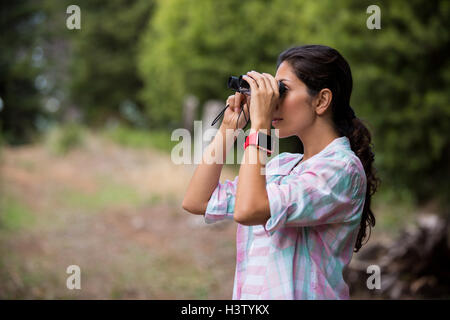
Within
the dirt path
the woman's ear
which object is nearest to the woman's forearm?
the woman's ear

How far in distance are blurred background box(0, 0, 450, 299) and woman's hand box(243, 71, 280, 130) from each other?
1831mm

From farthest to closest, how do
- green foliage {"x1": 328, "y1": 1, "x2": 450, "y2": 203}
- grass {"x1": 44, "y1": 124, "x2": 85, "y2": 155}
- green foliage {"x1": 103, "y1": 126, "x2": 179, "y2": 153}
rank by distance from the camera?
green foliage {"x1": 103, "y1": 126, "x2": 179, "y2": 153} < grass {"x1": 44, "y1": 124, "x2": 85, "y2": 155} < green foliage {"x1": 328, "y1": 1, "x2": 450, "y2": 203}

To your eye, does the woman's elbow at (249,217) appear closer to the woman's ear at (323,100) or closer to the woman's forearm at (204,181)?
the woman's forearm at (204,181)

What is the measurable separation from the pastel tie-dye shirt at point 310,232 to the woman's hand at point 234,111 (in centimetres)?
29

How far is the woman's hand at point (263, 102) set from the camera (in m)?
1.60

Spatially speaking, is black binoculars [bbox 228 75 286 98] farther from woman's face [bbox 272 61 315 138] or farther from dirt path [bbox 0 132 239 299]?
dirt path [bbox 0 132 239 299]

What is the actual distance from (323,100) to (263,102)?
26cm

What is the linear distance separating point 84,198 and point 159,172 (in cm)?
187

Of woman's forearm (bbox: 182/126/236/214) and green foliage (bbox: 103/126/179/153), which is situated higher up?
woman's forearm (bbox: 182/126/236/214)

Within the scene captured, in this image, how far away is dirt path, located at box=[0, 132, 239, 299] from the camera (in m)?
5.37

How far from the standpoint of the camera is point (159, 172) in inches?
436

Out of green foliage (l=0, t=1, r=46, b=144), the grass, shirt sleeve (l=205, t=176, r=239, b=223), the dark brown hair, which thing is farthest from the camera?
green foliage (l=0, t=1, r=46, b=144)

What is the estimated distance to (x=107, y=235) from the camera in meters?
7.62

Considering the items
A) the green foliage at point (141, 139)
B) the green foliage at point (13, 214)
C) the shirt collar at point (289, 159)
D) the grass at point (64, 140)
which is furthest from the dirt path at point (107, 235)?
the green foliage at point (141, 139)
